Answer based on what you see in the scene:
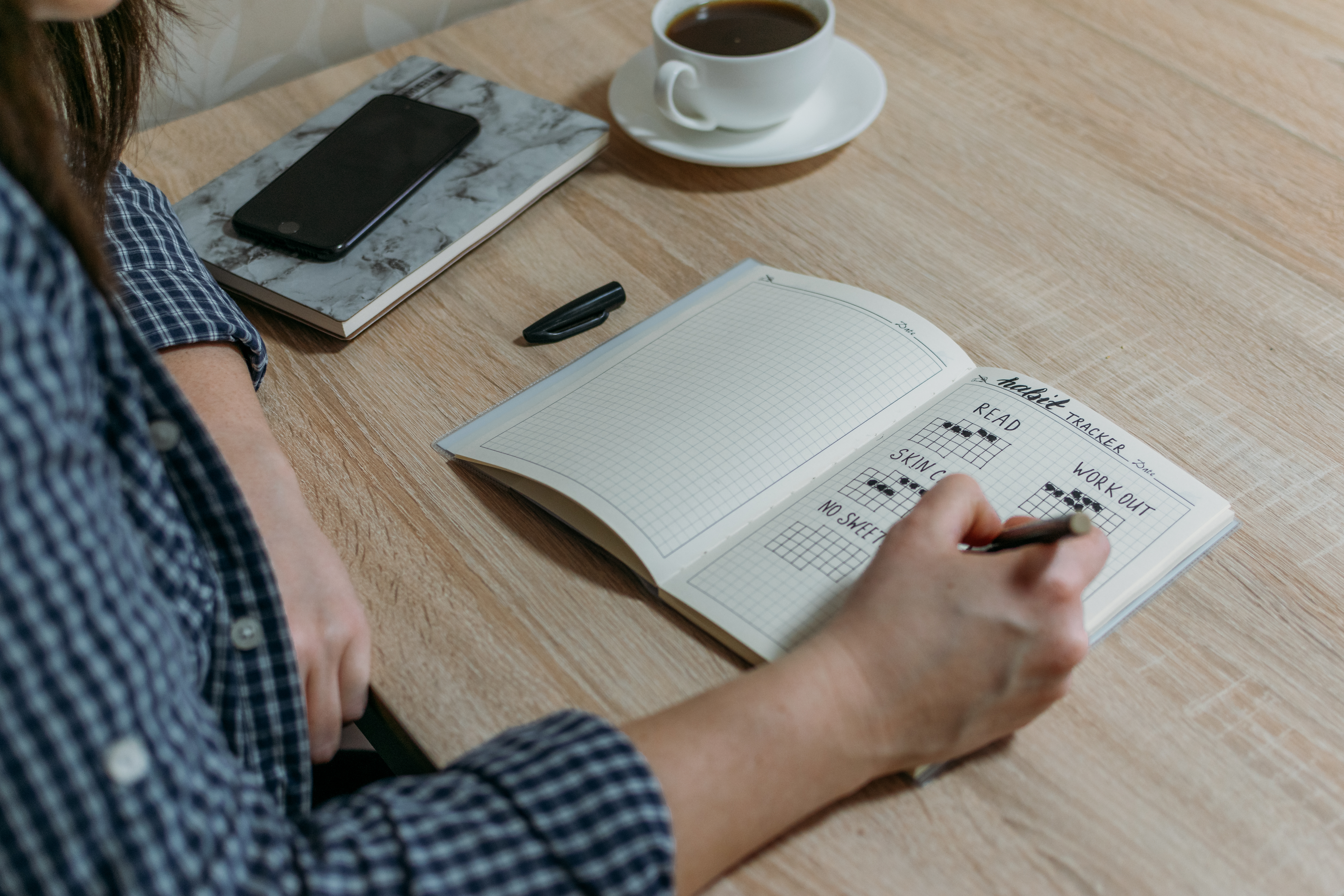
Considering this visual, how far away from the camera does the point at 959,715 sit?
1.63 ft

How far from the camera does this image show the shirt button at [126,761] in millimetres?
382

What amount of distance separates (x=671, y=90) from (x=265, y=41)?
1.83ft

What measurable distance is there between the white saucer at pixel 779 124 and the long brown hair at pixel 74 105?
0.40m

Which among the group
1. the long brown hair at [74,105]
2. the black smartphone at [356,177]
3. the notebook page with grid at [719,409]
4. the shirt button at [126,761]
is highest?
the long brown hair at [74,105]

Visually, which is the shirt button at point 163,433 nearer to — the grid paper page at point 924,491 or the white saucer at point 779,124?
the grid paper page at point 924,491

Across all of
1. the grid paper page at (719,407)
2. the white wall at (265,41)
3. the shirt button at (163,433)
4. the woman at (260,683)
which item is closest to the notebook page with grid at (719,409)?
the grid paper page at (719,407)

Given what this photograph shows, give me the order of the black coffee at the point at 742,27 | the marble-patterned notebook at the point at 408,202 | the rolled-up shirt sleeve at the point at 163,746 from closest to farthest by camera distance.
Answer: the rolled-up shirt sleeve at the point at 163,746 < the marble-patterned notebook at the point at 408,202 < the black coffee at the point at 742,27

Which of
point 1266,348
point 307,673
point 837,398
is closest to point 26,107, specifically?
point 307,673

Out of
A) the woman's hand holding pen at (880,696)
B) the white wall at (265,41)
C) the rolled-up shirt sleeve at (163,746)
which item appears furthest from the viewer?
the white wall at (265,41)

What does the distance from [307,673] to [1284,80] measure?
3.36 feet

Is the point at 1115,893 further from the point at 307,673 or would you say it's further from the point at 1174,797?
the point at 307,673

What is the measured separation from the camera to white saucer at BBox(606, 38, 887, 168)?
0.89 meters

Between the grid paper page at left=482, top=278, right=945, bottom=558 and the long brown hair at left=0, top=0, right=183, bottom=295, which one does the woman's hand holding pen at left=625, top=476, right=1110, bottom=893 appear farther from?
the long brown hair at left=0, top=0, right=183, bottom=295

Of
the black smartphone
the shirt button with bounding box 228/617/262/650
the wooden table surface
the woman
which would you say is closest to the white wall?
the wooden table surface
